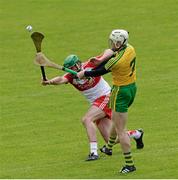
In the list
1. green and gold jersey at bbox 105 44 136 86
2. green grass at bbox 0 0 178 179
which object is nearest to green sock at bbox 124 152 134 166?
green grass at bbox 0 0 178 179

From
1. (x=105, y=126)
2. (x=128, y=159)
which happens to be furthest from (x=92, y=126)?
(x=128, y=159)

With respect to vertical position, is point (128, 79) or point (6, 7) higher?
point (6, 7)

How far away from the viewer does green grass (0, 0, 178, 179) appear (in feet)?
51.5

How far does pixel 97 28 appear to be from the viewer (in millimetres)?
33125

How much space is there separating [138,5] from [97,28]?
3604 millimetres

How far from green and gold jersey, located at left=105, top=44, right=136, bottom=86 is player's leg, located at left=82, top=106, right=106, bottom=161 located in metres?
1.63

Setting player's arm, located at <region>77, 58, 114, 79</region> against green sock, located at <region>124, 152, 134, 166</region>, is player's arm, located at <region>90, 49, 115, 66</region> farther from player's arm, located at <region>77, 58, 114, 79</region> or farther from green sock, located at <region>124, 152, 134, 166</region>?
green sock, located at <region>124, 152, 134, 166</region>

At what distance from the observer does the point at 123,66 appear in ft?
47.6

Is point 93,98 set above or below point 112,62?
below

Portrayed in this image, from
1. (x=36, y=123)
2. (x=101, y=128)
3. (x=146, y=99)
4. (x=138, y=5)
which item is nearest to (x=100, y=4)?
(x=138, y=5)

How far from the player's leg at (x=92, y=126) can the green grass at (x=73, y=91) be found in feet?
0.75

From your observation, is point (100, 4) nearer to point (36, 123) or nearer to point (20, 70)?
point (20, 70)

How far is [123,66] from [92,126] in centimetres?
206

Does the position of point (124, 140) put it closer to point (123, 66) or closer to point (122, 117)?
point (122, 117)
